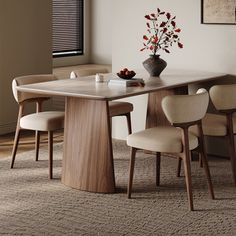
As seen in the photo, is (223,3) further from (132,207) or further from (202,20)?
(132,207)

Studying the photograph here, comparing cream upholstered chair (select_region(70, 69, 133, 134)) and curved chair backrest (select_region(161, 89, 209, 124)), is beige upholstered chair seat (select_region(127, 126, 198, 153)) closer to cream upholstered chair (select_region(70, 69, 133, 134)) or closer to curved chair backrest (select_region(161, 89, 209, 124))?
curved chair backrest (select_region(161, 89, 209, 124))

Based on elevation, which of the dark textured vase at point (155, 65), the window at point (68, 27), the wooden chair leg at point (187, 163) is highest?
the window at point (68, 27)

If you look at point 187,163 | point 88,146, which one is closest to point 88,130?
point 88,146

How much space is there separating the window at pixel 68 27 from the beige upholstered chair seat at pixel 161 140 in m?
5.89

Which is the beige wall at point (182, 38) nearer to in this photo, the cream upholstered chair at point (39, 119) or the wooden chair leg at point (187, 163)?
the cream upholstered chair at point (39, 119)

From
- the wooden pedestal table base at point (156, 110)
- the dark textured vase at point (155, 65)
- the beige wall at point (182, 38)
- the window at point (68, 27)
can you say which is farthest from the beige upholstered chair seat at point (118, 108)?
the window at point (68, 27)

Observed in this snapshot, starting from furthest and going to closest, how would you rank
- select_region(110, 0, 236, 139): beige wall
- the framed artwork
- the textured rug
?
1. select_region(110, 0, 236, 139): beige wall
2. the framed artwork
3. the textured rug

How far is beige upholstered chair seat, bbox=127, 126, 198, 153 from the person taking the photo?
4195mm

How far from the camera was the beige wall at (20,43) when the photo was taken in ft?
21.6

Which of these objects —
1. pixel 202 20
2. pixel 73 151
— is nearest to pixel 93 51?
pixel 202 20

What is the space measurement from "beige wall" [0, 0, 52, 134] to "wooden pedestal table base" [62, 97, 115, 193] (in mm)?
2156

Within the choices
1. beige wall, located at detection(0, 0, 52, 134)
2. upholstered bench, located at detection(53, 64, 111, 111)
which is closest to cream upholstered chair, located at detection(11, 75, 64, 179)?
upholstered bench, located at detection(53, 64, 111, 111)

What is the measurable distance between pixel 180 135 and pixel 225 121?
0.66 m

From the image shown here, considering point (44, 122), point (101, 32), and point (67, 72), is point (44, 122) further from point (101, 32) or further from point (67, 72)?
point (101, 32)
